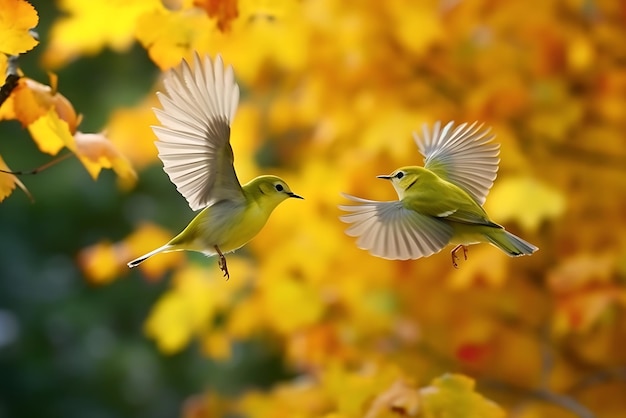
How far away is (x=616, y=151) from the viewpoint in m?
2.10

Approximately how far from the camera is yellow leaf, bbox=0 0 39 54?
725 millimetres

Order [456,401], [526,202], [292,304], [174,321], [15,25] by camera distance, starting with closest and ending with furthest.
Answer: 1. [15,25]
2. [456,401]
3. [526,202]
4. [292,304]
5. [174,321]

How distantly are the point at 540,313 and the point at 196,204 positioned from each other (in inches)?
78.0

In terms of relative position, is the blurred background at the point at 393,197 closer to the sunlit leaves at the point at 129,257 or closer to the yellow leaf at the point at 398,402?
the sunlit leaves at the point at 129,257

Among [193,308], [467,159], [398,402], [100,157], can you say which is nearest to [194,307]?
[193,308]

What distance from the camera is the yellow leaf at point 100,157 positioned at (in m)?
0.86

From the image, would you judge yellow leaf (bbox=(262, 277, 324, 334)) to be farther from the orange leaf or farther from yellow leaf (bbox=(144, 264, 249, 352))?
the orange leaf

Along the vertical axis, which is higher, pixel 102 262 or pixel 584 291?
pixel 102 262

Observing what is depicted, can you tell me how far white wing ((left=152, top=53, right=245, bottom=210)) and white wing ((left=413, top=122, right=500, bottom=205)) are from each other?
0.45 ft

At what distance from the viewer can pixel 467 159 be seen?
54cm

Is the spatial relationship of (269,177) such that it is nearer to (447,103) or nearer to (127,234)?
(447,103)

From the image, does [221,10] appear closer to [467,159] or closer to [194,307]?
[467,159]

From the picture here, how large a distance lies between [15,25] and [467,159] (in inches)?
16.9

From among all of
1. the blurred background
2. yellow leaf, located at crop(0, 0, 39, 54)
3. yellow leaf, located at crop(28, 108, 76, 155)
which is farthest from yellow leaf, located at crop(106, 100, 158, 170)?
yellow leaf, located at crop(0, 0, 39, 54)
